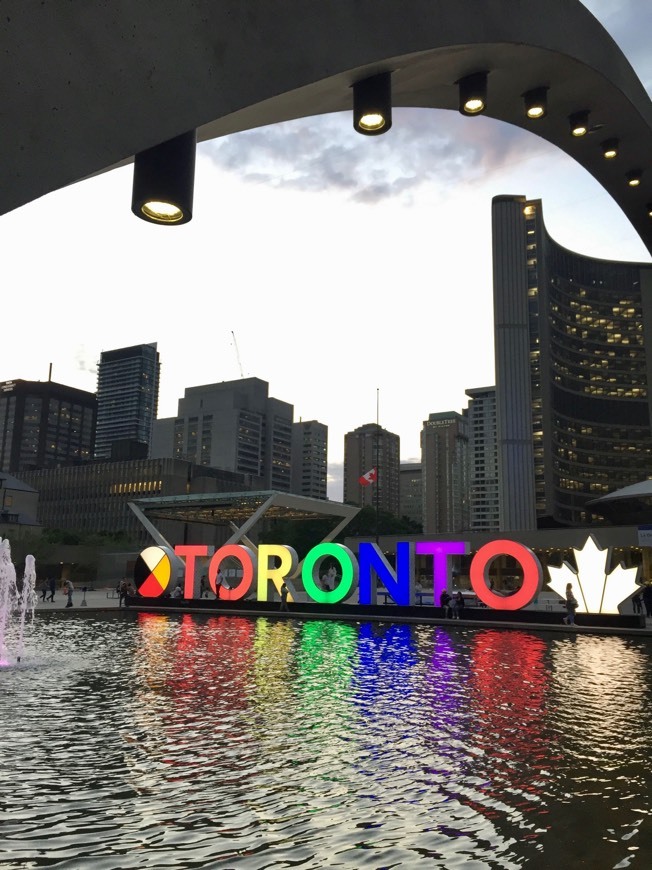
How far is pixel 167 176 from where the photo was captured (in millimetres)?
2768

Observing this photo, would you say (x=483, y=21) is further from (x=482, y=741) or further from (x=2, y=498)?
(x=2, y=498)

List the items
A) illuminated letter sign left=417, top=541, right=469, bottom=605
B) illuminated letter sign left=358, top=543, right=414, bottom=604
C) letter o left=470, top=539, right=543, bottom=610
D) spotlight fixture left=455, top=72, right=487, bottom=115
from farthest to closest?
1. illuminated letter sign left=358, top=543, right=414, bottom=604
2. illuminated letter sign left=417, top=541, right=469, bottom=605
3. letter o left=470, top=539, right=543, bottom=610
4. spotlight fixture left=455, top=72, right=487, bottom=115

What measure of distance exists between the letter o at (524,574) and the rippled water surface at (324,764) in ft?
35.8

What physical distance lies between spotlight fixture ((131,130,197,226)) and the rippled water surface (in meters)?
Result: 5.16

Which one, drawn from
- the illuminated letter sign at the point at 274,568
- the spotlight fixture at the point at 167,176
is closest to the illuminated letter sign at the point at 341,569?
the illuminated letter sign at the point at 274,568

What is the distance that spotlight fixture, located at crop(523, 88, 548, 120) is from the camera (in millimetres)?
4336

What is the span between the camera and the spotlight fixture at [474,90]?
3836 mm

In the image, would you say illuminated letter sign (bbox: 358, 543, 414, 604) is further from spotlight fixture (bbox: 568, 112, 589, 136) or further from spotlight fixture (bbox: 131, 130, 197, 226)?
spotlight fixture (bbox: 131, 130, 197, 226)

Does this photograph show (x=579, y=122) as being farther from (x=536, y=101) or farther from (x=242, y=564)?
(x=242, y=564)

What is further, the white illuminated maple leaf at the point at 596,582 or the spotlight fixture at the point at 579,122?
the white illuminated maple leaf at the point at 596,582

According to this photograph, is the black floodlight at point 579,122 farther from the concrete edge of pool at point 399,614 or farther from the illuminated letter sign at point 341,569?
the illuminated letter sign at point 341,569

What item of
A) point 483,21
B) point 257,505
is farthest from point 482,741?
point 257,505

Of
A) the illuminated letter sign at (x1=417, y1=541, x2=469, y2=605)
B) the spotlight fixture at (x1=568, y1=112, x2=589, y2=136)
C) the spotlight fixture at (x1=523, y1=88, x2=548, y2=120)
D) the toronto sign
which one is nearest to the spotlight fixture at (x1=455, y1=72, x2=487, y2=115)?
the spotlight fixture at (x1=523, y1=88, x2=548, y2=120)

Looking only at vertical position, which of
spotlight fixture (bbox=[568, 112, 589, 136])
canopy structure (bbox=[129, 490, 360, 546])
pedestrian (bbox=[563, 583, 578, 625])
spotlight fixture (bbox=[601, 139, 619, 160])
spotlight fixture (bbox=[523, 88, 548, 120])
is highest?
canopy structure (bbox=[129, 490, 360, 546])
